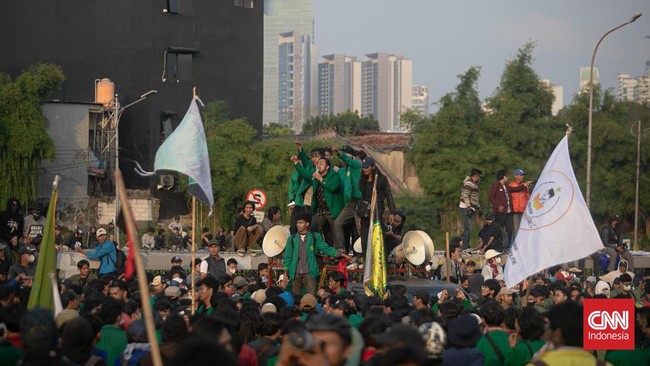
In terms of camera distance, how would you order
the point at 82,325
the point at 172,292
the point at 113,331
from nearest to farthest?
the point at 82,325 < the point at 113,331 < the point at 172,292

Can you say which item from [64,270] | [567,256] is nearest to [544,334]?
[567,256]

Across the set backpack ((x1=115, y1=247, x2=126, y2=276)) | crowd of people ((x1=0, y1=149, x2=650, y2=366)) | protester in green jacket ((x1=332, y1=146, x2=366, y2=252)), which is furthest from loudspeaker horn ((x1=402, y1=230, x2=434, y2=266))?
backpack ((x1=115, y1=247, x2=126, y2=276))

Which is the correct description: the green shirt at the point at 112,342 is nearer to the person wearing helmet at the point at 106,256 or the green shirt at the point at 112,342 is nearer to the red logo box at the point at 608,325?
the red logo box at the point at 608,325

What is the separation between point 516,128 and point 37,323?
151 ft

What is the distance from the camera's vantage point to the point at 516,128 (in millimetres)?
53062


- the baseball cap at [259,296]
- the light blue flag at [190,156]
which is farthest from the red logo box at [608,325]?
the baseball cap at [259,296]

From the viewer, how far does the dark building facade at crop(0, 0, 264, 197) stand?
54.2 m

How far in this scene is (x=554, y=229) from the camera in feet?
44.9

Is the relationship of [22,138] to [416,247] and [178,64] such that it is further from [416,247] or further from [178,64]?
[416,247]

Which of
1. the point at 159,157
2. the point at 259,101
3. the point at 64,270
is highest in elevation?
the point at 259,101

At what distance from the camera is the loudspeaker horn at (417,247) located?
20.6 metres

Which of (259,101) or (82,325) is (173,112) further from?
(82,325)

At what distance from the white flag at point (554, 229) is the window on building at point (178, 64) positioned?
4182 cm

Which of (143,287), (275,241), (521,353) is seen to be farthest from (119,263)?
(143,287)
